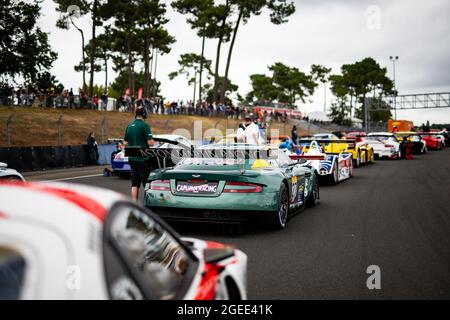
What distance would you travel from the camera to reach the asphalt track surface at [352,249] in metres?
4.75

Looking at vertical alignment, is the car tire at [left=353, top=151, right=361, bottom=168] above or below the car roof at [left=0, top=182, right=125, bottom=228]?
below

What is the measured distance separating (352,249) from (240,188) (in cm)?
157

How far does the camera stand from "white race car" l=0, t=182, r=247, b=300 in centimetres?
180

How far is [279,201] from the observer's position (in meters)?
7.18

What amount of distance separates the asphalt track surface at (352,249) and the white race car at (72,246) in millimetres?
2465

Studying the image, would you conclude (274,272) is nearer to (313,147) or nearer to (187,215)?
(187,215)

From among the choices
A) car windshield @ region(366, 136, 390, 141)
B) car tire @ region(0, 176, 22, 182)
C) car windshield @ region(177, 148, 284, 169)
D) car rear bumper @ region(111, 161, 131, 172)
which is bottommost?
car rear bumper @ region(111, 161, 131, 172)

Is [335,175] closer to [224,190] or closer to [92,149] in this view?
[224,190]

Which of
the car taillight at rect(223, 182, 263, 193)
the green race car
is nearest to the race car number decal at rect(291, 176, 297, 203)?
the green race car

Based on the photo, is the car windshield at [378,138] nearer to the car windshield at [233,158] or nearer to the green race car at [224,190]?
the car windshield at [233,158]

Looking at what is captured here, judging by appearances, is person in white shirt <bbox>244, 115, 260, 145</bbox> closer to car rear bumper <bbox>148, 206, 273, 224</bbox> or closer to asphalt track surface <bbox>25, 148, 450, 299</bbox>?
asphalt track surface <bbox>25, 148, 450, 299</bbox>

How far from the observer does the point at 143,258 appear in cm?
252

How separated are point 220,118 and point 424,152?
1884cm
